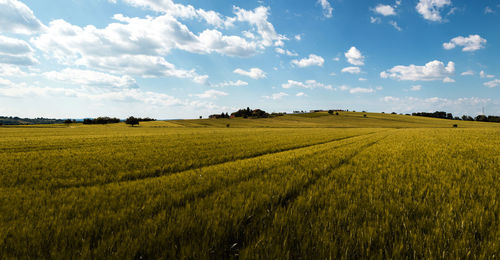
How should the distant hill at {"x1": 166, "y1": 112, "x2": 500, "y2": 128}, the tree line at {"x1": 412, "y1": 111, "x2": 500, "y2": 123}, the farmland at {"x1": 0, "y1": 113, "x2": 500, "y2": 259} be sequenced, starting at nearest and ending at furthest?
1. the farmland at {"x1": 0, "y1": 113, "x2": 500, "y2": 259}
2. the distant hill at {"x1": 166, "y1": 112, "x2": 500, "y2": 128}
3. the tree line at {"x1": 412, "y1": 111, "x2": 500, "y2": 123}

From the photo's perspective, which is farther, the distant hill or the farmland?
the distant hill

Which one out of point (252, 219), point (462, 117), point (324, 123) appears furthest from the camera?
point (462, 117)

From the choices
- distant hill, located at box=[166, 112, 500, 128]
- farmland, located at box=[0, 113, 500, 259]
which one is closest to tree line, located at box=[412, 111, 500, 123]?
distant hill, located at box=[166, 112, 500, 128]

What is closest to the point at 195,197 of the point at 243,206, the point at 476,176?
the point at 243,206

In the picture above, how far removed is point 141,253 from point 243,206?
1.62 m

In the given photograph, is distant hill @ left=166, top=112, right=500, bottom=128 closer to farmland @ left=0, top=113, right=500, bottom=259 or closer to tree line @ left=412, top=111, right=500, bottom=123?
tree line @ left=412, top=111, right=500, bottom=123

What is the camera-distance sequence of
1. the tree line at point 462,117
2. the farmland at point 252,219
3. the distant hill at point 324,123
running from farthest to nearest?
the tree line at point 462,117, the distant hill at point 324,123, the farmland at point 252,219

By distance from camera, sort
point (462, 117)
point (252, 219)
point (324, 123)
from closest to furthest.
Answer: point (252, 219)
point (324, 123)
point (462, 117)

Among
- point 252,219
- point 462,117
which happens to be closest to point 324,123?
point 252,219

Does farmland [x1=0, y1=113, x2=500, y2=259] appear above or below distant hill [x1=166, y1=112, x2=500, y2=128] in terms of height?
below

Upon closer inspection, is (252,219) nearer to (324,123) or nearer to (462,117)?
(324,123)

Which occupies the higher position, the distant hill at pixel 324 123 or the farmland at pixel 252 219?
the distant hill at pixel 324 123

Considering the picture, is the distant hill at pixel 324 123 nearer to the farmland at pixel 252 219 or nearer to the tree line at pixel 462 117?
the tree line at pixel 462 117

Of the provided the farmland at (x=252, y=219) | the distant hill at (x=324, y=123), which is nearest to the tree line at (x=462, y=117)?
the distant hill at (x=324, y=123)
